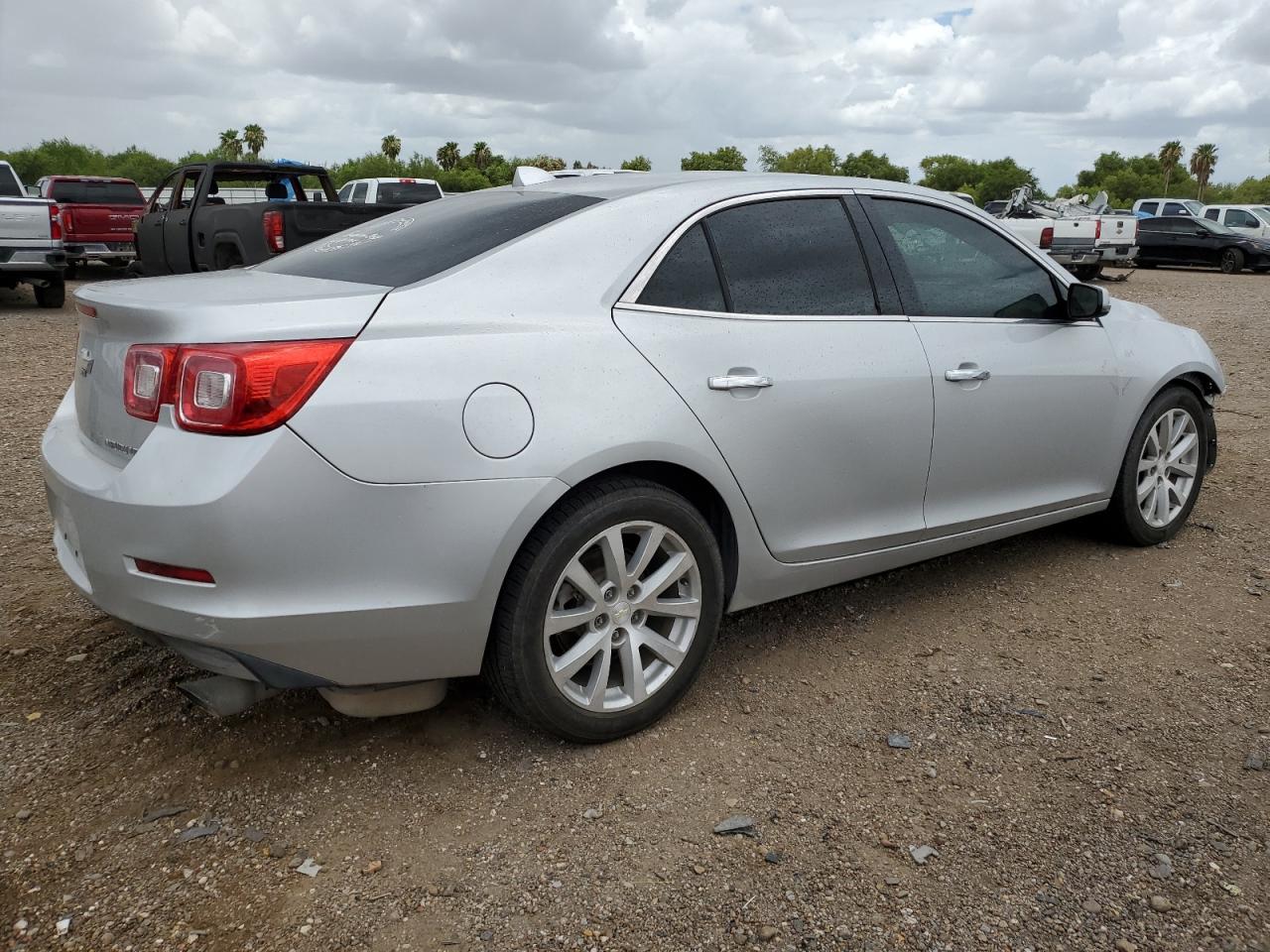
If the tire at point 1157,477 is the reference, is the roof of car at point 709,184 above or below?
above

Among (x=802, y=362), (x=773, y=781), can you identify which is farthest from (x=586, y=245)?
(x=773, y=781)

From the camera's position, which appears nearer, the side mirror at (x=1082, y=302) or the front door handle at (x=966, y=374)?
the front door handle at (x=966, y=374)

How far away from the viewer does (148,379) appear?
8.70 ft

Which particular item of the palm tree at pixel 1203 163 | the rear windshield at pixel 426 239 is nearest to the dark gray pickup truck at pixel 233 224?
the rear windshield at pixel 426 239

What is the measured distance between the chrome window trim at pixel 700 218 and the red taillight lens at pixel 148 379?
46.7 inches

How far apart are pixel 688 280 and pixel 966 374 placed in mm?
1168

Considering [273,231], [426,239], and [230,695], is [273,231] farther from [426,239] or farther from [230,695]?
[230,695]

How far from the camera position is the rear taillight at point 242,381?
2.49m

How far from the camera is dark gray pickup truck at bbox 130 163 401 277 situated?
385 inches

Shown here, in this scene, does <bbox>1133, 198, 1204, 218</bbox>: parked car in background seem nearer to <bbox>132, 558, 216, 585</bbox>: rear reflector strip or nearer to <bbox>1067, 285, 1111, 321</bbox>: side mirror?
<bbox>1067, 285, 1111, 321</bbox>: side mirror

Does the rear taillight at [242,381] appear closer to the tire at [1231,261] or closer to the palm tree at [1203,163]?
the tire at [1231,261]

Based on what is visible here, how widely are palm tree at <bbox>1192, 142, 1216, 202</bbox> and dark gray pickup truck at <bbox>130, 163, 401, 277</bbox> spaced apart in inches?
4211

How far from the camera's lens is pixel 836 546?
3559 mm

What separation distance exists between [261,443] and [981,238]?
2.85 meters
